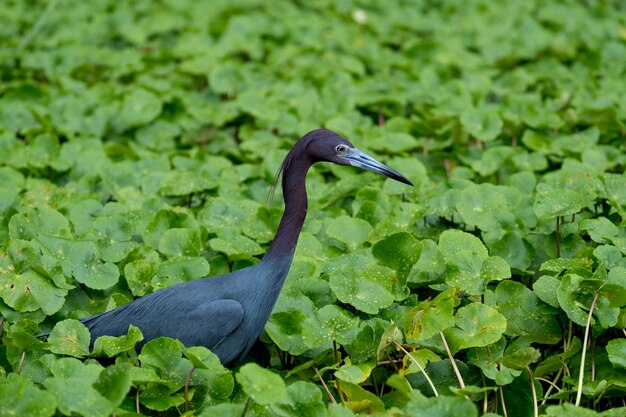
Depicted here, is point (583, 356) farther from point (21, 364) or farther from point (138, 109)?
point (138, 109)

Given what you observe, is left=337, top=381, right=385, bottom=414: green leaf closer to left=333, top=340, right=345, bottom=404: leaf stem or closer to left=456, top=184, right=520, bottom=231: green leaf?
left=333, top=340, right=345, bottom=404: leaf stem

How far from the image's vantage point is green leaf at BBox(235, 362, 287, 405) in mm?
2850

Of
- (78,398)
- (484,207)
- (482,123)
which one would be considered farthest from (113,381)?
(482,123)

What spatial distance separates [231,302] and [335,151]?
2.58 ft

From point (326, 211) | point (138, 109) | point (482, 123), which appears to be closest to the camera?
point (326, 211)

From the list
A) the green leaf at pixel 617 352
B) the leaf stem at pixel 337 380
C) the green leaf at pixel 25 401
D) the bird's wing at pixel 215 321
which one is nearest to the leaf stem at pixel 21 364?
the green leaf at pixel 25 401

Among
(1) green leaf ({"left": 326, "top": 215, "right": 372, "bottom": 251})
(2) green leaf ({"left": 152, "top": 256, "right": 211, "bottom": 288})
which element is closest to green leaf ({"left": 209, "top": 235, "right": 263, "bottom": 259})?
(2) green leaf ({"left": 152, "top": 256, "right": 211, "bottom": 288})

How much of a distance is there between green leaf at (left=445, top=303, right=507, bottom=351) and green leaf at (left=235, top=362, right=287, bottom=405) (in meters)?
0.83

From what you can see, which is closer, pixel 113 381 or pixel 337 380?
pixel 113 381

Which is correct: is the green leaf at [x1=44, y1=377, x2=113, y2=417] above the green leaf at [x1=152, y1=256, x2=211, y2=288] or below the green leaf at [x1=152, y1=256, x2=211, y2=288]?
above

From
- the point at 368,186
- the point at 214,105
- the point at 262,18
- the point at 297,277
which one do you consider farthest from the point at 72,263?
the point at 262,18

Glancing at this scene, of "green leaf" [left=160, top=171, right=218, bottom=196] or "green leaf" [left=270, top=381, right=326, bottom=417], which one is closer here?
"green leaf" [left=270, top=381, right=326, bottom=417]

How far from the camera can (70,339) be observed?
10.9 feet

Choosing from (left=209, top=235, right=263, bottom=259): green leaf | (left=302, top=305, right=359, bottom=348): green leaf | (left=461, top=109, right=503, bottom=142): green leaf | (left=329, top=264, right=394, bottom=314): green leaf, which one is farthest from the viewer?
(left=461, top=109, right=503, bottom=142): green leaf
